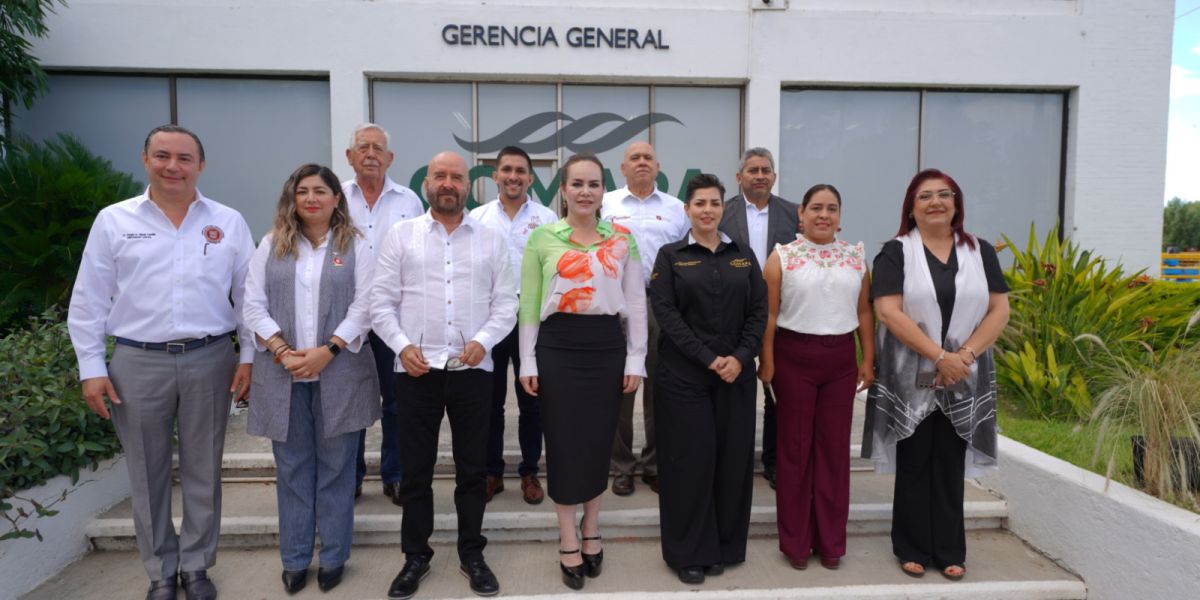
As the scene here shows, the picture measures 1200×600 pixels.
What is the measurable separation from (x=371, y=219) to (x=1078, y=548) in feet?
14.3

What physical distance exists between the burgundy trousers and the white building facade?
244 inches

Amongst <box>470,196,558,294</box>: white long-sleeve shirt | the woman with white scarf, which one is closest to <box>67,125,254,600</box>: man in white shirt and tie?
<box>470,196,558,294</box>: white long-sleeve shirt

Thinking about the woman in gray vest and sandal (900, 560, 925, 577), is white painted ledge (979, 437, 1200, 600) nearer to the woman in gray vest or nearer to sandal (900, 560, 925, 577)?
sandal (900, 560, 925, 577)

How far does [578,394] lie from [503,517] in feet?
3.82

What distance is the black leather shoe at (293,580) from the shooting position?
3.22m

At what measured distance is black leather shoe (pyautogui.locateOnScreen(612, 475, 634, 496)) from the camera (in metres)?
4.12

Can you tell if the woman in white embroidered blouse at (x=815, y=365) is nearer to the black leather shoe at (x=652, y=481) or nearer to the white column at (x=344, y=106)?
the black leather shoe at (x=652, y=481)

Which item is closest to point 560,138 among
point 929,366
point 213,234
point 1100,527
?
point 213,234

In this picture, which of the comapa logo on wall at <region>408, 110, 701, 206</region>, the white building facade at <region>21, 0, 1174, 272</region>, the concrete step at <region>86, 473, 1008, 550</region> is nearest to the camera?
the concrete step at <region>86, 473, 1008, 550</region>

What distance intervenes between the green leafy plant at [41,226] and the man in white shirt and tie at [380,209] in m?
4.49

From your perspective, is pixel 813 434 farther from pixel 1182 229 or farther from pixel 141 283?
pixel 1182 229

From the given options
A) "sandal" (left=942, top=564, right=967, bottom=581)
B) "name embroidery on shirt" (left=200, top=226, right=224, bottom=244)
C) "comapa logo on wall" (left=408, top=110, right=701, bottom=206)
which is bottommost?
"sandal" (left=942, top=564, right=967, bottom=581)

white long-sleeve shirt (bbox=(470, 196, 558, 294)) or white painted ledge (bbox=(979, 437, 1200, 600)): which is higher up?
white long-sleeve shirt (bbox=(470, 196, 558, 294))

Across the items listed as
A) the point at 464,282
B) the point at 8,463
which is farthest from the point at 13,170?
the point at 464,282
